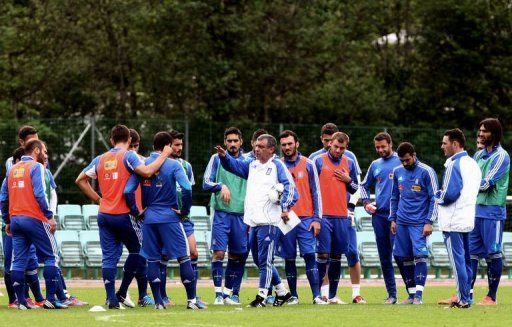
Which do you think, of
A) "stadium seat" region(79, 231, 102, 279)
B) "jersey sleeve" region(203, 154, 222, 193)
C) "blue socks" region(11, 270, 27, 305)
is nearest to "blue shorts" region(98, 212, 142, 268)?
"blue socks" region(11, 270, 27, 305)

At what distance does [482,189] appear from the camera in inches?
700

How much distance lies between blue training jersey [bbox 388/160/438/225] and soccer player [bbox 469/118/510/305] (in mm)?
687

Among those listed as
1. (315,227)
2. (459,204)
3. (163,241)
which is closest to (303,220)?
(315,227)

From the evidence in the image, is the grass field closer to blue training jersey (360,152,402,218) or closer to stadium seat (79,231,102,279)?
blue training jersey (360,152,402,218)

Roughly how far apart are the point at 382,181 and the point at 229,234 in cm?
230

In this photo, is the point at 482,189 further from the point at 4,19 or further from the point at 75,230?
the point at 4,19

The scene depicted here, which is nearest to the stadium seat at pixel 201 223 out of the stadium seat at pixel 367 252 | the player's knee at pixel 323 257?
the stadium seat at pixel 367 252

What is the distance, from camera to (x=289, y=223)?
57.4ft

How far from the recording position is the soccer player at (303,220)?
18.1 meters

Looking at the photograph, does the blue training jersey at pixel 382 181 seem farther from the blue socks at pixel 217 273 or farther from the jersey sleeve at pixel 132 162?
the jersey sleeve at pixel 132 162

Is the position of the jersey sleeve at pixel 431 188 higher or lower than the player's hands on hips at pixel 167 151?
lower

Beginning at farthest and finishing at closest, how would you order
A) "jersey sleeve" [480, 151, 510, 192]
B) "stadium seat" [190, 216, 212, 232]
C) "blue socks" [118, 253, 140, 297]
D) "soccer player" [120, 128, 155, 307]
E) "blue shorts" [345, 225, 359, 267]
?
"stadium seat" [190, 216, 212, 232] → "blue shorts" [345, 225, 359, 267] → "jersey sleeve" [480, 151, 510, 192] → "soccer player" [120, 128, 155, 307] → "blue socks" [118, 253, 140, 297]

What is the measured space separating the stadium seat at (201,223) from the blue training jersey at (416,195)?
8.73 meters

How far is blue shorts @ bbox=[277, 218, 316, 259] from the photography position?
59.4ft
